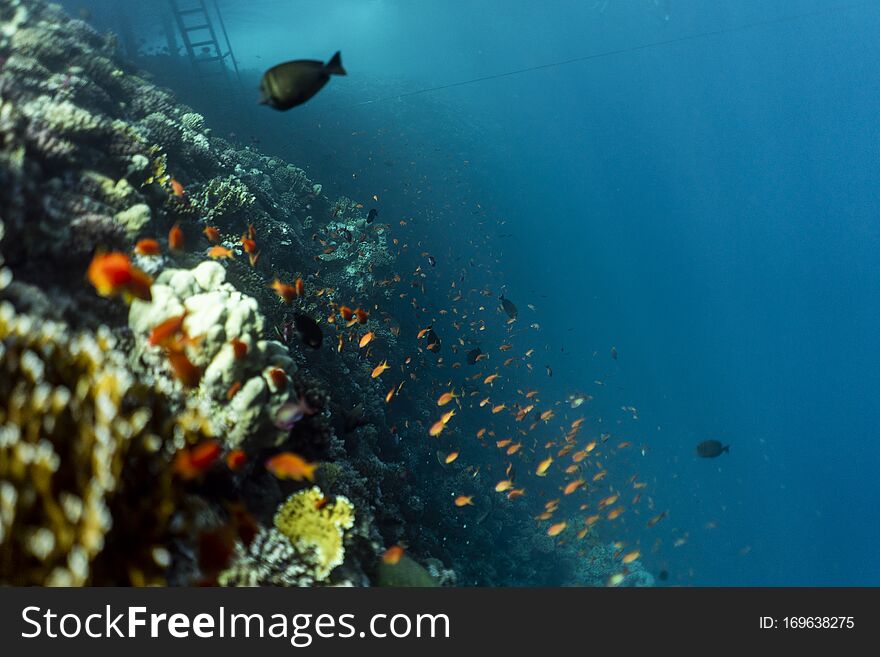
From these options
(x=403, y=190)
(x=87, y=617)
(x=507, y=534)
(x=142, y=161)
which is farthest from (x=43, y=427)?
(x=403, y=190)

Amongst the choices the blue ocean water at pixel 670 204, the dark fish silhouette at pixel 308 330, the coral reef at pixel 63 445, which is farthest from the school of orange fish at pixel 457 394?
the blue ocean water at pixel 670 204

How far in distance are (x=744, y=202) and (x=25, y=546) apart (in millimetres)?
186192

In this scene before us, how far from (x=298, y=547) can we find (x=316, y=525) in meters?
0.27

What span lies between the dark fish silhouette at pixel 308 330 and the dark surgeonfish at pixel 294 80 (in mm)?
2092

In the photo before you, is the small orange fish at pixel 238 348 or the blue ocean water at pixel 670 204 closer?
the small orange fish at pixel 238 348

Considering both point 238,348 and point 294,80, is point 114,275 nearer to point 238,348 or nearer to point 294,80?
point 238,348

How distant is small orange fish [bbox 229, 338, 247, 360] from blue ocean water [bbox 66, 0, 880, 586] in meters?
19.9

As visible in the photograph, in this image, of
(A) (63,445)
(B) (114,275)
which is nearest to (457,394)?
(B) (114,275)

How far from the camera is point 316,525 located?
409 centimetres

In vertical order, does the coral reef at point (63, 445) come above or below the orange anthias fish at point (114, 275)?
below

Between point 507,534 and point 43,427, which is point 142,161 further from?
point 507,534

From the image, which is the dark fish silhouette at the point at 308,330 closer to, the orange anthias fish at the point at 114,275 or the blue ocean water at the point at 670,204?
the orange anthias fish at the point at 114,275

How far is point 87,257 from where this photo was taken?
4426 mm

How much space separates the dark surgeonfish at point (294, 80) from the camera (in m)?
2.89
